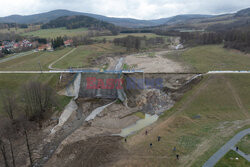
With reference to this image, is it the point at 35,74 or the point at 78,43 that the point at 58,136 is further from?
the point at 78,43

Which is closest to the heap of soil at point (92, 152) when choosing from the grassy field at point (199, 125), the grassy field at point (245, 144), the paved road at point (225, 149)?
the grassy field at point (199, 125)

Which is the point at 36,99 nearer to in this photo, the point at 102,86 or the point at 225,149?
the point at 102,86

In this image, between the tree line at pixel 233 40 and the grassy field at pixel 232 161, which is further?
the tree line at pixel 233 40

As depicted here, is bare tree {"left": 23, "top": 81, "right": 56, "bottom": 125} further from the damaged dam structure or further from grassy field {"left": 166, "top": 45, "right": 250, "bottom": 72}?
grassy field {"left": 166, "top": 45, "right": 250, "bottom": 72}

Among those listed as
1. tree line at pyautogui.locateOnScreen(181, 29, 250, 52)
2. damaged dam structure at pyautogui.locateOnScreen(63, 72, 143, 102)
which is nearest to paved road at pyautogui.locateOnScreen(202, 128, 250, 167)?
damaged dam structure at pyautogui.locateOnScreen(63, 72, 143, 102)

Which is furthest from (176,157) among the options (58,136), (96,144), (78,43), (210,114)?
(78,43)

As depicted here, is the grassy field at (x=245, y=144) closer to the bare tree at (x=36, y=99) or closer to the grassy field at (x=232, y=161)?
the grassy field at (x=232, y=161)
